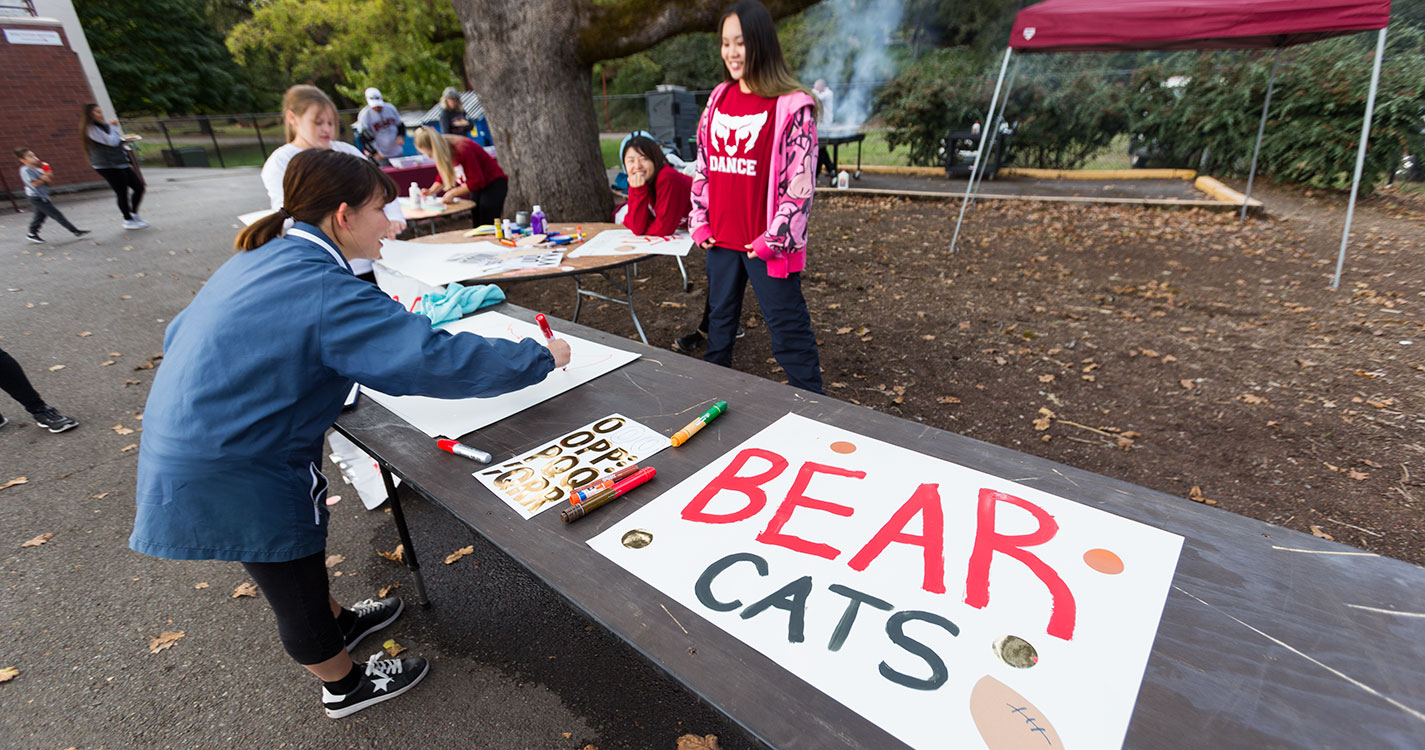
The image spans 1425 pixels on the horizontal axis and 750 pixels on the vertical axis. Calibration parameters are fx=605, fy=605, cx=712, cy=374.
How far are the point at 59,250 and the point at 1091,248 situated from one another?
1315 cm

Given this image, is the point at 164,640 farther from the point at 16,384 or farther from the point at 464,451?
the point at 16,384

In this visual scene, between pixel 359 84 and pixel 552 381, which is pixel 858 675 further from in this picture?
pixel 359 84

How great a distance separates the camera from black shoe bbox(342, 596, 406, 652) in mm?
2275

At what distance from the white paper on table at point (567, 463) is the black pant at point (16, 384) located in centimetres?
409

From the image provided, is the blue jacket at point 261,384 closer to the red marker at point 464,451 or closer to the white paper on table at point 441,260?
the red marker at point 464,451

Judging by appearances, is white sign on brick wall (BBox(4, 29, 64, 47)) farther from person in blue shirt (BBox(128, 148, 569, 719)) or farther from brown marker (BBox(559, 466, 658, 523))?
brown marker (BBox(559, 466, 658, 523))

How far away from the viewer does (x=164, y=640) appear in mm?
2354

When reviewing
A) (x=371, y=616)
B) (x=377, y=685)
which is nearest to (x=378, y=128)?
(x=371, y=616)

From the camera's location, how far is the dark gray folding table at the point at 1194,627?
35.8 inches

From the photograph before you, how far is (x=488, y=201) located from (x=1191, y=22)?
6.90m

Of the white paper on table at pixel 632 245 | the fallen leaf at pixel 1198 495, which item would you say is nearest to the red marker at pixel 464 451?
the white paper on table at pixel 632 245

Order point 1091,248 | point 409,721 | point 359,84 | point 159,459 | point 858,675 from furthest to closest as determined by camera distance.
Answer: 1. point 359,84
2. point 1091,248
3. point 409,721
4. point 159,459
5. point 858,675

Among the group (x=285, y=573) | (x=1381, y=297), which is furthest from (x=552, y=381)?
(x=1381, y=297)

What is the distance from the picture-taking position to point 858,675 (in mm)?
1008
